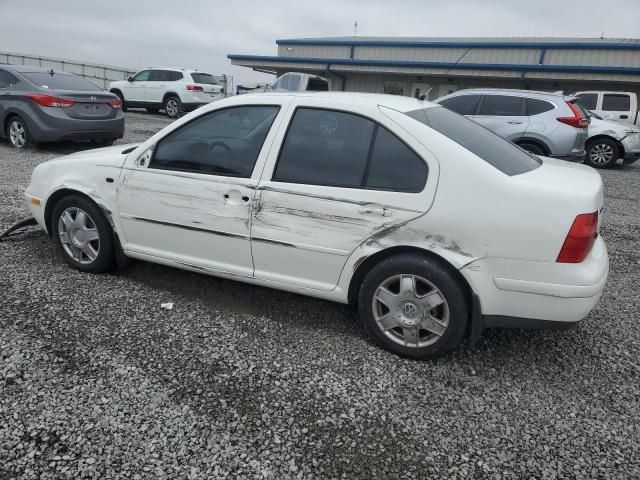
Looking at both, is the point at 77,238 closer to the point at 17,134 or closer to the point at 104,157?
the point at 104,157

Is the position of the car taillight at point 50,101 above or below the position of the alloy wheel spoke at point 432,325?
above

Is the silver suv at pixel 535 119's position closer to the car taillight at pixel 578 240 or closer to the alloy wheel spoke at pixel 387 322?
the car taillight at pixel 578 240

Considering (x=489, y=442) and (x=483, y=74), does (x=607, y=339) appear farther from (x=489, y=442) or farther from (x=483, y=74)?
(x=483, y=74)

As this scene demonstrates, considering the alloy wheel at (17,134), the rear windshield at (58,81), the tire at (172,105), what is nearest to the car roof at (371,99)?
the rear windshield at (58,81)

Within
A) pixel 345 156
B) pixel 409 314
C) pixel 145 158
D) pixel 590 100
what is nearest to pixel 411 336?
pixel 409 314

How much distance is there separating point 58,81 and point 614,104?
522 inches

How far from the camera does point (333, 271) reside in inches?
121

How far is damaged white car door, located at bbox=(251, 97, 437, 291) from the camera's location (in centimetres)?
286

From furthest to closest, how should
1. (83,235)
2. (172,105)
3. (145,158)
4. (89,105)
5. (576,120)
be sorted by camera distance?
(172,105), (576,120), (89,105), (83,235), (145,158)

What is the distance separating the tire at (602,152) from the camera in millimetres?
11501

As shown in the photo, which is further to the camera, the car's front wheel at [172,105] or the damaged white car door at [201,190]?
the car's front wheel at [172,105]

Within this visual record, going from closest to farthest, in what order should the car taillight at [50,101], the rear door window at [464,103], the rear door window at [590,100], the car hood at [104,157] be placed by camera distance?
the car hood at [104,157] → the car taillight at [50,101] → the rear door window at [464,103] → the rear door window at [590,100]

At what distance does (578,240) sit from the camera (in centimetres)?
256

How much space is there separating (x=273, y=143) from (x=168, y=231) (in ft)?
3.36
